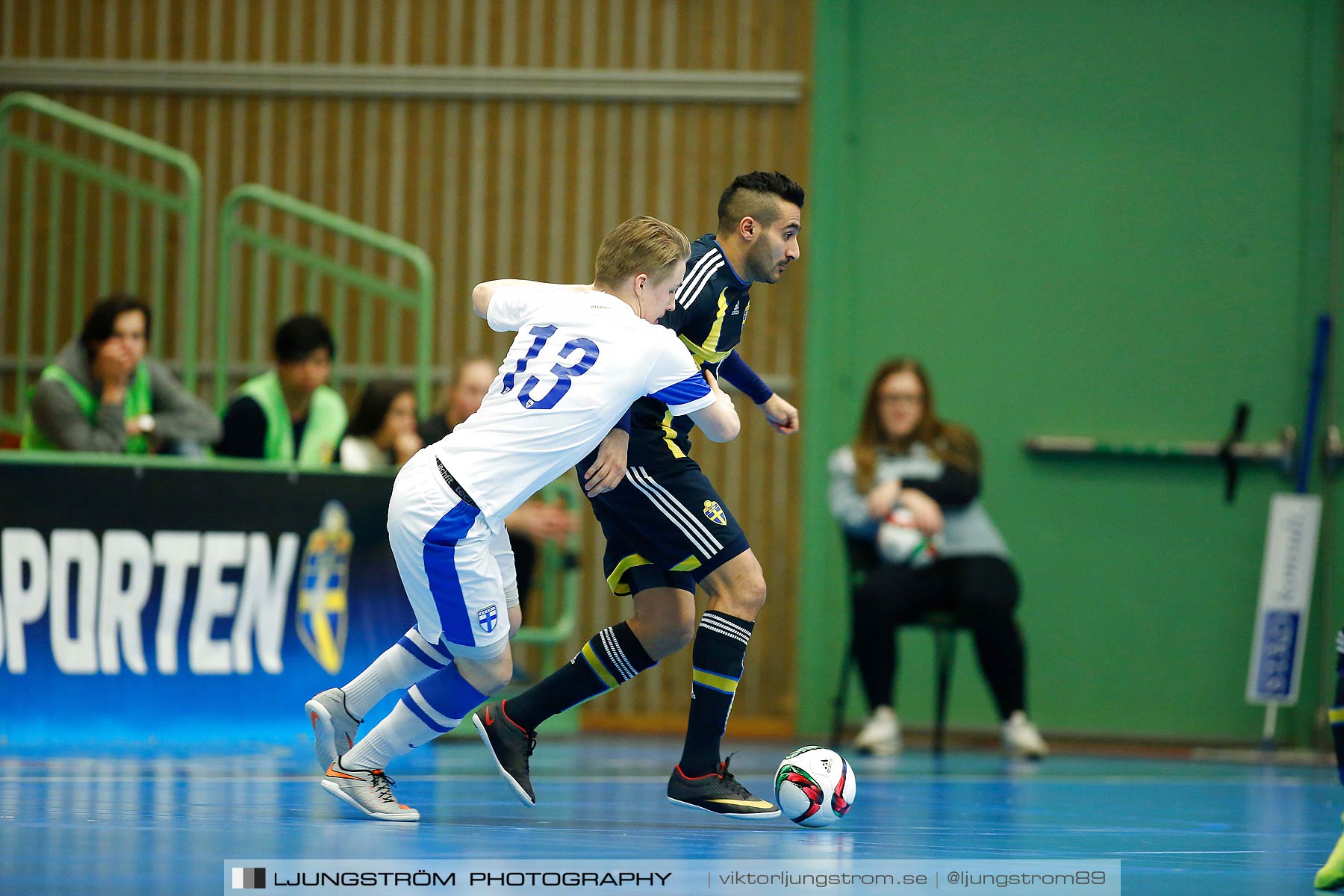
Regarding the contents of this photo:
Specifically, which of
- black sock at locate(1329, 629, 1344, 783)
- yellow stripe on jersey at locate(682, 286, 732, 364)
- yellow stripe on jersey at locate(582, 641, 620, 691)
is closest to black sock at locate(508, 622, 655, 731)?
yellow stripe on jersey at locate(582, 641, 620, 691)

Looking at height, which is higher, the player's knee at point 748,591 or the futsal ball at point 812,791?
the player's knee at point 748,591

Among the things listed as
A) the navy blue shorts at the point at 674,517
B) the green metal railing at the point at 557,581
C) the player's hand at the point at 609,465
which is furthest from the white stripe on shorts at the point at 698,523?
the green metal railing at the point at 557,581

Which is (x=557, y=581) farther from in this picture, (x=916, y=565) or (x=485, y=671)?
(x=485, y=671)

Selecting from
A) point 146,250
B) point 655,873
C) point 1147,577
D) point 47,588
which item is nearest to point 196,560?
point 47,588

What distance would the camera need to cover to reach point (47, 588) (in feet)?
20.4

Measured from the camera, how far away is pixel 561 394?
3.92 m

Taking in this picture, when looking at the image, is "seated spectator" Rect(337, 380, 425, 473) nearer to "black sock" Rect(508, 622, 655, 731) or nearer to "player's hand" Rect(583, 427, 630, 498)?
"black sock" Rect(508, 622, 655, 731)

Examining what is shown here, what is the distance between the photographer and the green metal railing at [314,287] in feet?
24.8

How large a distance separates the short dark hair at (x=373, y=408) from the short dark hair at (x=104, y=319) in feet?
3.71

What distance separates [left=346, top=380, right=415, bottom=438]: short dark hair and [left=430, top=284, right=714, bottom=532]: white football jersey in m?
3.46

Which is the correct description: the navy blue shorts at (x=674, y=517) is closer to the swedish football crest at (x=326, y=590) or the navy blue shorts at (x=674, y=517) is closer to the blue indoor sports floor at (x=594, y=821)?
the blue indoor sports floor at (x=594, y=821)

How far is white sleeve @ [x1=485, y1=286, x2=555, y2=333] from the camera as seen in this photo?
4059 mm

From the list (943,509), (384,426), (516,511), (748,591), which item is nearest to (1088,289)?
(943,509)

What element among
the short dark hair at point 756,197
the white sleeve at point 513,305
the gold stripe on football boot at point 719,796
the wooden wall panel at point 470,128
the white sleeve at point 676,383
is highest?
the wooden wall panel at point 470,128
